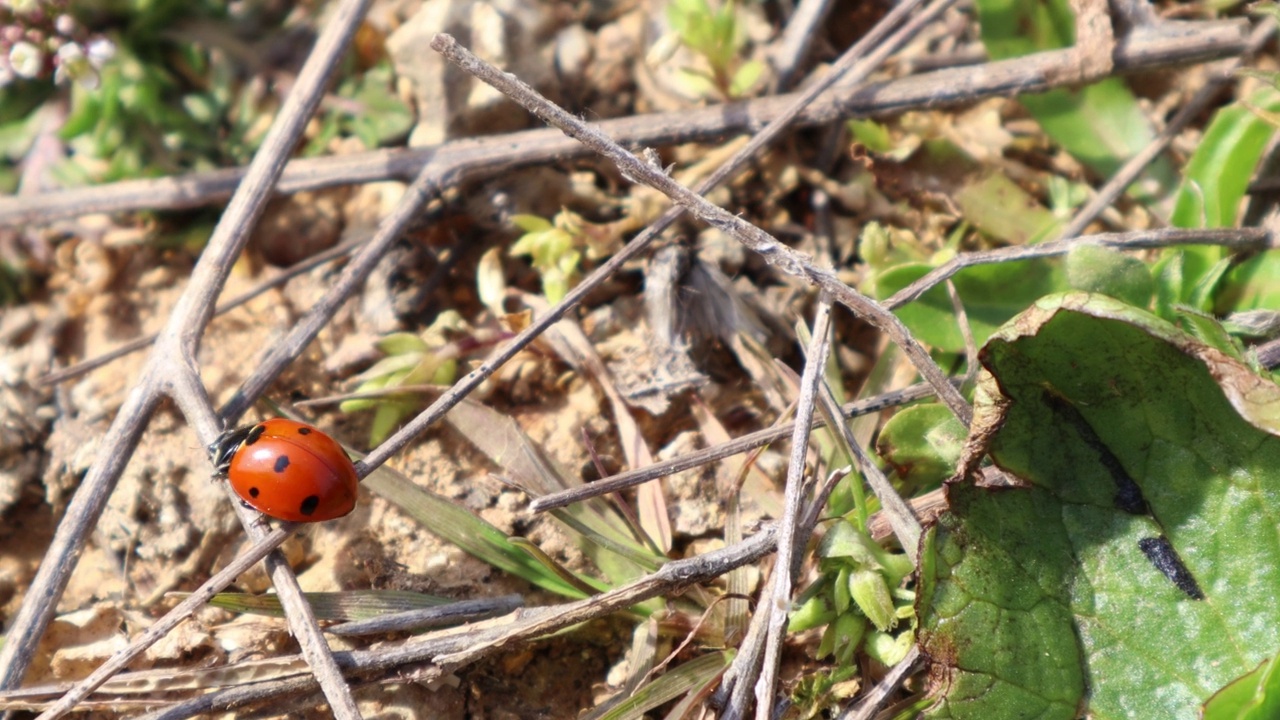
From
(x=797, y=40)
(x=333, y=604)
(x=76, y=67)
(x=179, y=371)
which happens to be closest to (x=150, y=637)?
(x=333, y=604)

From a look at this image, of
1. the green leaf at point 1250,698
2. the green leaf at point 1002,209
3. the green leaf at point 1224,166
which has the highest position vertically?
the green leaf at point 1002,209

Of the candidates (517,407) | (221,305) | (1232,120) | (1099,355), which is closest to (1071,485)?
(1099,355)

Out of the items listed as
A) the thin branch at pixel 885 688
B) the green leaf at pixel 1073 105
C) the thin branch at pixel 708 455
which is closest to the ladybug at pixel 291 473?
the thin branch at pixel 708 455

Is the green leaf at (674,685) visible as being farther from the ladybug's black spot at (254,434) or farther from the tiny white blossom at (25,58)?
the tiny white blossom at (25,58)

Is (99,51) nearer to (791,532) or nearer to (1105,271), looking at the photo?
(791,532)

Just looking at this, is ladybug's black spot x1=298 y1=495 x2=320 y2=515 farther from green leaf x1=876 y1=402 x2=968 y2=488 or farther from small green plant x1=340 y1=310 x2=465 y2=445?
green leaf x1=876 y1=402 x2=968 y2=488

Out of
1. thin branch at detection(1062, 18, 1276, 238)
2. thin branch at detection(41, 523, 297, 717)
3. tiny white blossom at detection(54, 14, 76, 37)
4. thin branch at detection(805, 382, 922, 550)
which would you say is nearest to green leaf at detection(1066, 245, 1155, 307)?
thin branch at detection(1062, 18, 1276, 238)
